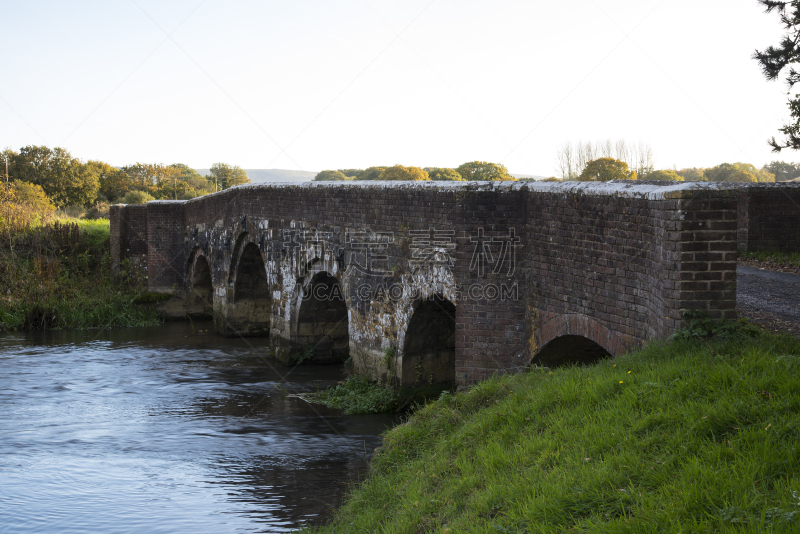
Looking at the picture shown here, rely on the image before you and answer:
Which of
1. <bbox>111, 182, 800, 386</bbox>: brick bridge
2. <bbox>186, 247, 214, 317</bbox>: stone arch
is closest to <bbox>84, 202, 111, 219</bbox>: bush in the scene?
<bbox>186, 247, 214, 317</bbox>: stone arch

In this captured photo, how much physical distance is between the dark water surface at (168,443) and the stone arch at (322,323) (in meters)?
0.44

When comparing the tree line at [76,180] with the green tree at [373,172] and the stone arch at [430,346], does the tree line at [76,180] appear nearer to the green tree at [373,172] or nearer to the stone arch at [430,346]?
the green tree at [373,172]

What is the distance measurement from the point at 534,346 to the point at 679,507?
4.74 metres

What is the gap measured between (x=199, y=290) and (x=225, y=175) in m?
33.7

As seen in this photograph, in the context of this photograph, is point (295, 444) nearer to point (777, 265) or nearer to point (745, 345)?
point (745, 345)

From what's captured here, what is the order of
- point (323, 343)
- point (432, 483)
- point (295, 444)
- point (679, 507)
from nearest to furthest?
point (679, 507)
point (432, 483)
point (295, 444)
point (323, 343)

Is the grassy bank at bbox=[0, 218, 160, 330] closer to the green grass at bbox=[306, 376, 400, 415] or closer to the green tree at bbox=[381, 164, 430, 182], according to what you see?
the green grass at bbox=[306, 376, 400, 415]

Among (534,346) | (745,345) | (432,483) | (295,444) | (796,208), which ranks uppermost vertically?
(796,208)

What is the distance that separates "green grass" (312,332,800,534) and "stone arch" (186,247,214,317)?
16.3 metres

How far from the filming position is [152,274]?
864 inches

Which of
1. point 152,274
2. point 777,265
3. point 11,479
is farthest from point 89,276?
point 777,265

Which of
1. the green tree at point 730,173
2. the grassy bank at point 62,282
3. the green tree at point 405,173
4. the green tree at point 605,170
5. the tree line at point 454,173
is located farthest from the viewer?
the green tree at point 405,173

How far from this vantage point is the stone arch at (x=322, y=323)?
14.1m

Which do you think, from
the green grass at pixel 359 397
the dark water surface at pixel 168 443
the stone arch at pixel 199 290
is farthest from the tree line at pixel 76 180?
the green grass at pixel 359 397
